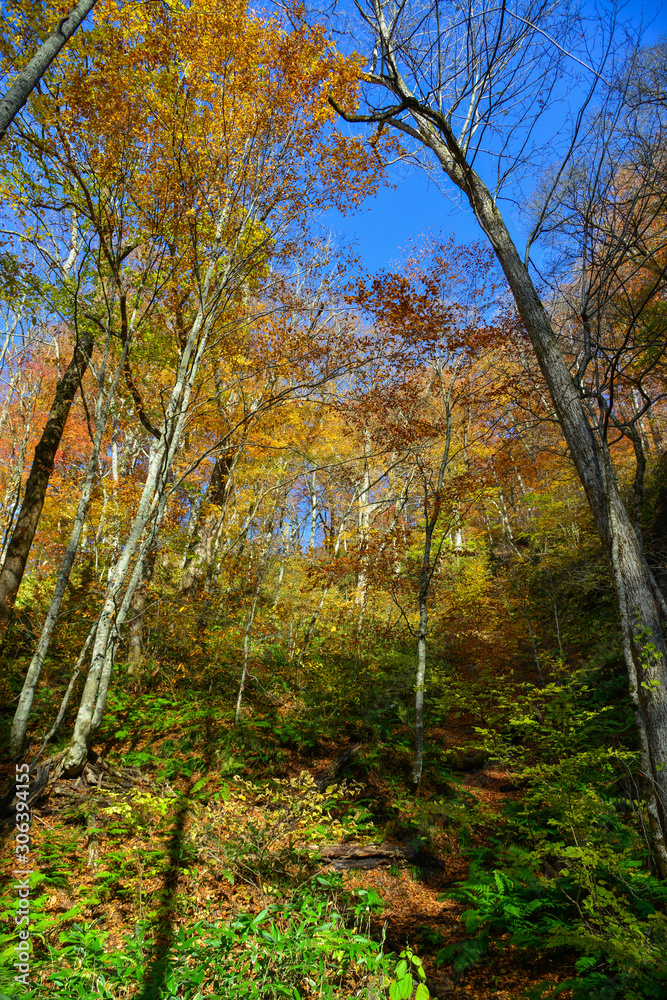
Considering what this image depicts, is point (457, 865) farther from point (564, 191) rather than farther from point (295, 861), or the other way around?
point (564, 191)

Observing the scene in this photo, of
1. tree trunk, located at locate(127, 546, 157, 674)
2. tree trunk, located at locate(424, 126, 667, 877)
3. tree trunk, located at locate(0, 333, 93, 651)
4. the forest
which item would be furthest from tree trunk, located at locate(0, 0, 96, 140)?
tree trunk, located at locate(127, 546, 157, 674)

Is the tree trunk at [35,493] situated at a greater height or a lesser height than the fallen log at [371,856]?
greater

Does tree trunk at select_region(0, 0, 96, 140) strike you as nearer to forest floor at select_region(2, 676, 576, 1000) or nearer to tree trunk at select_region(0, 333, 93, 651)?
tree trunk at select_region(0, 333, 93, 651)

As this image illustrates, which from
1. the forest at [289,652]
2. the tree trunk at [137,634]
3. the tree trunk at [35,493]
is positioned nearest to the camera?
the forest at [289,652]

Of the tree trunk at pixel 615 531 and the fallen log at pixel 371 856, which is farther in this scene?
the fallen log at pixel 371 856

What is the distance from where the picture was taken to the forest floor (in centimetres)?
319

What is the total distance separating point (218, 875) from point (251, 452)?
27.8 feet

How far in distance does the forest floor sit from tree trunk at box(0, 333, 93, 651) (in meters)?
2.23

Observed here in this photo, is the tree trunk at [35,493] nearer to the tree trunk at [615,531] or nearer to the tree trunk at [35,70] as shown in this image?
the tree trunk at [35,70]

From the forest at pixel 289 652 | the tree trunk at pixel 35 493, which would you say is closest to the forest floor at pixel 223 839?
the forest at pixel 289 652

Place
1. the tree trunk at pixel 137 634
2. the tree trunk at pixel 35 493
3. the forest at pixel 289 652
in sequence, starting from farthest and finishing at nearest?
the tree trunk at pixel 137 634, the tree trunk at pixel 35 493, the forest at pixel 289 652

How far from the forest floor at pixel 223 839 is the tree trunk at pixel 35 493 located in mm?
2232

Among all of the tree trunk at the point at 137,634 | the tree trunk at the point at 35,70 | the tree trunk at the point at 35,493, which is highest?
the tree trunk at the point at 35,70

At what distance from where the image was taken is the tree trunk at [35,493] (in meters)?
5.96
